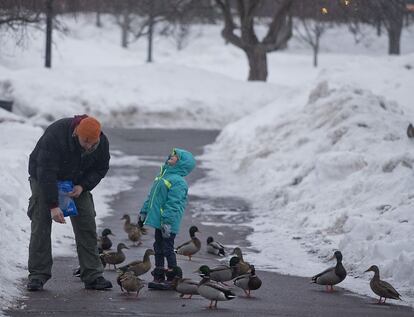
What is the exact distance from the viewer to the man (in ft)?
29.2

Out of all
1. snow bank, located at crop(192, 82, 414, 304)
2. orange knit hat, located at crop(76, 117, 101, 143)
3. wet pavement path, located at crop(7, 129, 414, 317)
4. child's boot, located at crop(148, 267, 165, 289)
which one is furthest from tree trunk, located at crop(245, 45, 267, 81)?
orange knit hat, located at crop(76, 117, 101, 143)

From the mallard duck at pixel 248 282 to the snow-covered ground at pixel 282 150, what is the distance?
1.20 meters

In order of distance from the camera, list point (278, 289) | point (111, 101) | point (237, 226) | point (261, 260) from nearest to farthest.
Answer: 1. point (278, 289)
2. point (261, 260)
3. point (237, 226)
4. point (111, 101)

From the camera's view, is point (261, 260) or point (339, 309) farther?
point (261, 260)

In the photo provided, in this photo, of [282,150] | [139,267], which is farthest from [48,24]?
[139,267]

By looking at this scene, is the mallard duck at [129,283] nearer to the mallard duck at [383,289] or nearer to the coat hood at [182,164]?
the coat hood at [182,164]

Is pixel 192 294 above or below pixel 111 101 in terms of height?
above

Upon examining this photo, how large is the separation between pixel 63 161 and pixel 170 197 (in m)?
1.26

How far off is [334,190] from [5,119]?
39.5 ft

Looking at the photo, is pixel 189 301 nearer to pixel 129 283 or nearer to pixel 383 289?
pixel 129 283

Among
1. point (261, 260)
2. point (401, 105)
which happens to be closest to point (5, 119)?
point (401, 105)

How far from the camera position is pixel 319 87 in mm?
24594

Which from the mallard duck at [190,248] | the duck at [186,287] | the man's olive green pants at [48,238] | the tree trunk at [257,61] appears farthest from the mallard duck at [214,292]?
the tree trunk at [257,61]

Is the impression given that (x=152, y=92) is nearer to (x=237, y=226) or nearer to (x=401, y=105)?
(x=401, y=105)
